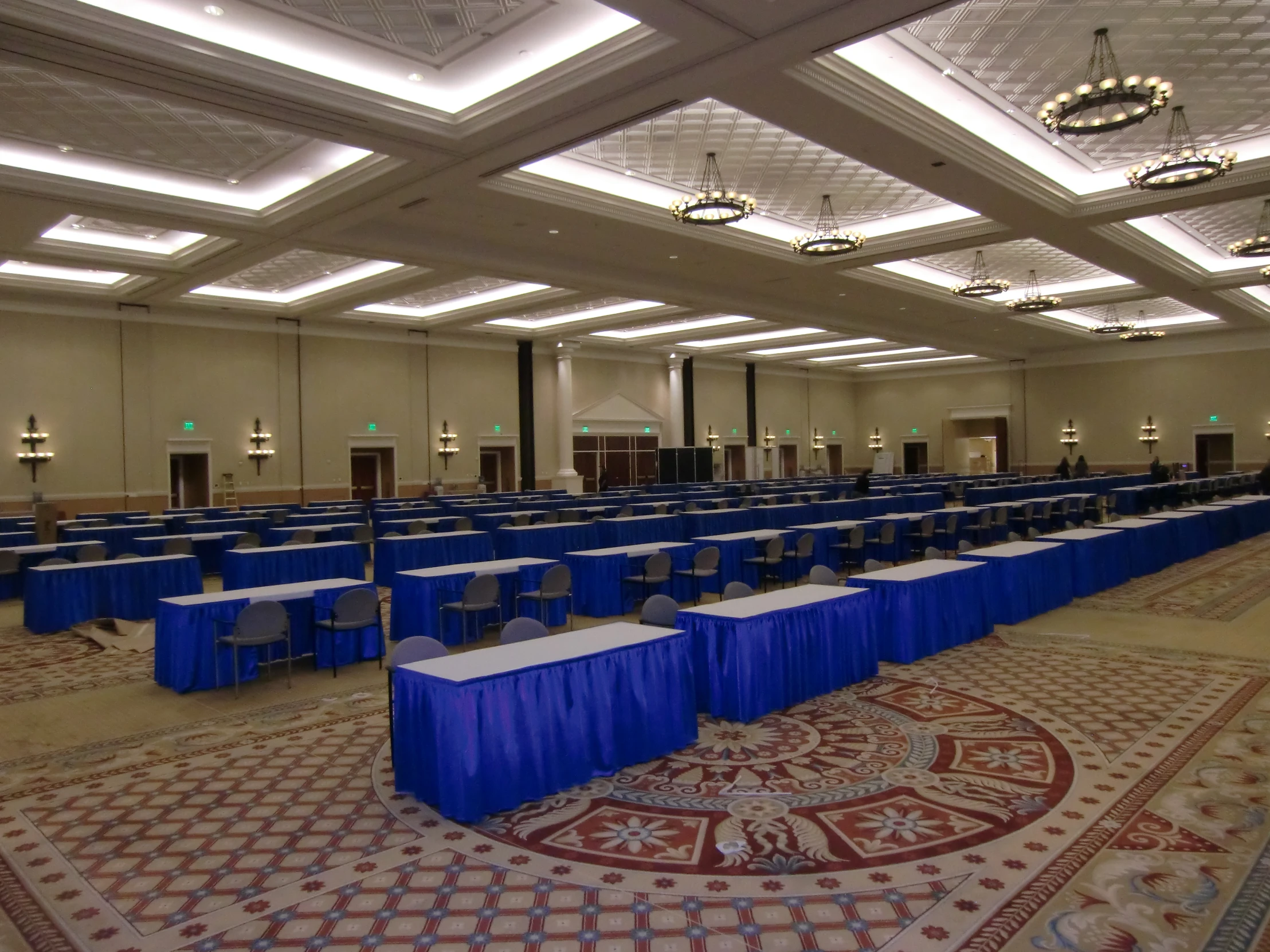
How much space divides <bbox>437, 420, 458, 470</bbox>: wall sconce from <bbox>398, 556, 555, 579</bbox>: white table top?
1634 centimetres

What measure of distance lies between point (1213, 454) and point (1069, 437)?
4.56 m

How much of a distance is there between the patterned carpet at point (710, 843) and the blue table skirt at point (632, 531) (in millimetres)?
7672

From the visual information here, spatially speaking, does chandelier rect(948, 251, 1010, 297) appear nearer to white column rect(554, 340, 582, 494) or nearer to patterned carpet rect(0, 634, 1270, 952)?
patterned carpet rect(0, 634, 1270, 952)

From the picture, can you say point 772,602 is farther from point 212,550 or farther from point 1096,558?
point 212,550

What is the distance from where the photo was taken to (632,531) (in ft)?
45.5

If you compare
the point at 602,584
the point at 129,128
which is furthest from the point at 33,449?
the point at 602,584

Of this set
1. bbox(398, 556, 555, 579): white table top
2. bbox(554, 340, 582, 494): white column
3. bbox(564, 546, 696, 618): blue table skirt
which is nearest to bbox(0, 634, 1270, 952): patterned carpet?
bbox(398, 556, 555, 579): white table top

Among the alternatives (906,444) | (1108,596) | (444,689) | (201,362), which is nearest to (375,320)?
(201,362)

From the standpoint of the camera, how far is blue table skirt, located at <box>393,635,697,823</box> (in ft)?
14.6

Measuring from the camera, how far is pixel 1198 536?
14.7m

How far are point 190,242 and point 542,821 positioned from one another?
14801 millimetres

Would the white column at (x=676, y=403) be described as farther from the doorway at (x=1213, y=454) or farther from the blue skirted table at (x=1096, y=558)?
the blue skirted table at (x=1096, y=558)

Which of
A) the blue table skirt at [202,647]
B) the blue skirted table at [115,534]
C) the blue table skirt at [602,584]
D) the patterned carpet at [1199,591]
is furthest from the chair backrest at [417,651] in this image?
the blue skirted table at [115,534]

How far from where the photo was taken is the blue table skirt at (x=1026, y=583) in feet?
29.7
